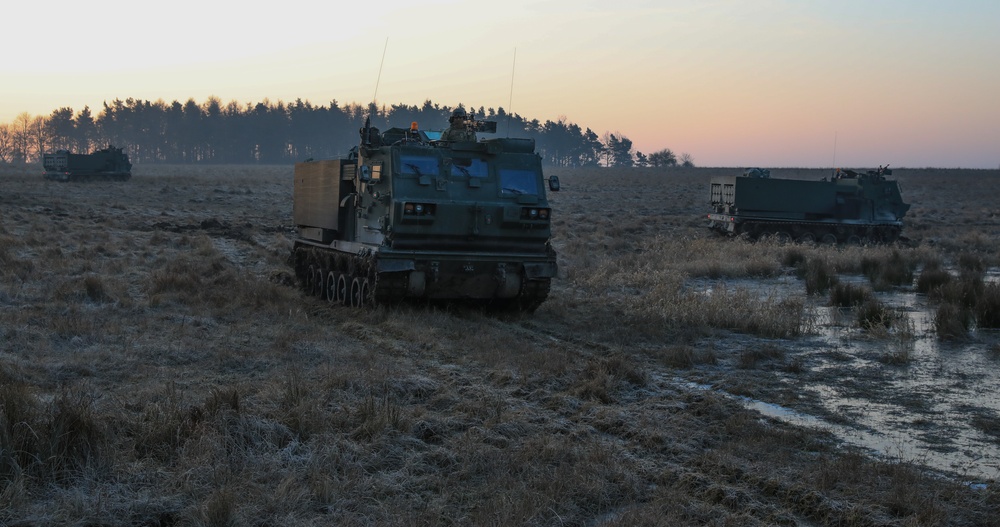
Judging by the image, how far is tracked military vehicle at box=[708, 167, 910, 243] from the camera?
1281 inches

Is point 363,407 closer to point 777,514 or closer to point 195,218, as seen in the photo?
point 777,514

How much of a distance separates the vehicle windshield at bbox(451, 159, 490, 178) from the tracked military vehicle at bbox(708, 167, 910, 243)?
61.3ft

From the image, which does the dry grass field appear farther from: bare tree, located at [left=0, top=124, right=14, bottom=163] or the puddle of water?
bare tree, located at [left=0, top=124, right=14, bottom=163]

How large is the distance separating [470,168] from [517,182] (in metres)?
0.80

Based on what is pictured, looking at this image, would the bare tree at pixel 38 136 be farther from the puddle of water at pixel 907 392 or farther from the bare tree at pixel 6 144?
the puddle of water at pixel 907 392

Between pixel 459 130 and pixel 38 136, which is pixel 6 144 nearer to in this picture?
pixel 38 136

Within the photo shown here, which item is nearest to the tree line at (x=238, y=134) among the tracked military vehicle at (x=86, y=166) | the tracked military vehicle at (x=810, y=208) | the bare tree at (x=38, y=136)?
the bare tree at (x=38, y=136)

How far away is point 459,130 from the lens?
1591cm

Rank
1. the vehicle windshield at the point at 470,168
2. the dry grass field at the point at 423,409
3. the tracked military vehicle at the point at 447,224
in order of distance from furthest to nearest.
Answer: the vehicle windshield at the point at 470,168 → the tracked military vehicle at the point at 447,224 → the dry grass field at the point at 423,409

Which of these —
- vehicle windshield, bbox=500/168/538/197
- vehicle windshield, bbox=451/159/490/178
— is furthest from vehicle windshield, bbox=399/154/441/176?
vehicle windshield, bbox=500/168/538/197

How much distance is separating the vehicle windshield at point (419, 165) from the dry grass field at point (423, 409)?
6.93 ft

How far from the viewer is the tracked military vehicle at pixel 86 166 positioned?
56.0 metres

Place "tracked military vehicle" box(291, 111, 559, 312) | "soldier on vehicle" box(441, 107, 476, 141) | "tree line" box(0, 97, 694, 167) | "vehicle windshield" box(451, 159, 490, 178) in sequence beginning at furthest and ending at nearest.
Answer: "tree line" box(0, 97, 694, 167), "soldier on vehicle" box(441, 107, 476, 141), "vehicle windshield" box(451, 159, 490, 178), "tracked military vehicle" box(291, 111, 559, 312)

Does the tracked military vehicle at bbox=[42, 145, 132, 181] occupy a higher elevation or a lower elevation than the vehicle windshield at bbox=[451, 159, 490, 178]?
lower
